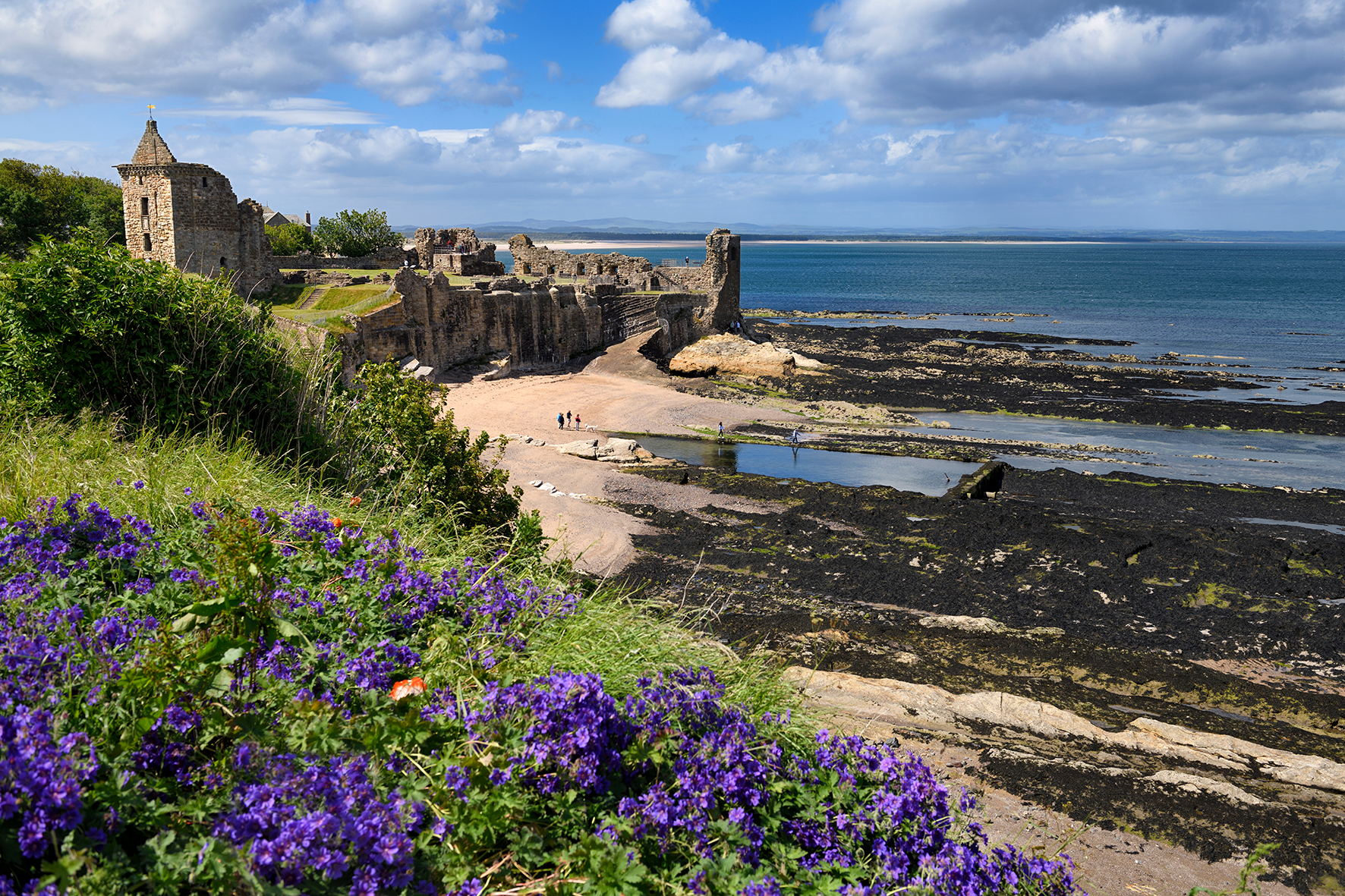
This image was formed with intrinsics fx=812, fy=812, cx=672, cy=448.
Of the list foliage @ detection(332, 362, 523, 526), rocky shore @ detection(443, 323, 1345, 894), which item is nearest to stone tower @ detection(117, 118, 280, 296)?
rocky shore @ detection(443, 323, 1345, 894)

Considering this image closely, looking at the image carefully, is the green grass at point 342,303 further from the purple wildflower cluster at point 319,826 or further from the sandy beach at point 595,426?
the purple wildflower cluster at point 319,826

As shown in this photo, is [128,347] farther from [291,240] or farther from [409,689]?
[291,240]

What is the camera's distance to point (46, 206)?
44969 millimetres

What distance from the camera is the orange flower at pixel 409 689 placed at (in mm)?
3322

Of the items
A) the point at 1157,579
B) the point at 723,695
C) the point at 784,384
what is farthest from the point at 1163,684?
the point at 784,384

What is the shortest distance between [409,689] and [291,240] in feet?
198

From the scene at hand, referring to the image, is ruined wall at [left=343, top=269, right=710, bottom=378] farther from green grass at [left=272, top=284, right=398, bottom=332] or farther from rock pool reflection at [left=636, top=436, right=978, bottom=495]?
rock pool reflection at [left=636, top=436, right=978, bottom=495]

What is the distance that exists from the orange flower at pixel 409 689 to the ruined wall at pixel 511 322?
86.2ft

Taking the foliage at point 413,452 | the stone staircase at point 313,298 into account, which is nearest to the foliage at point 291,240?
the stone staircase at point 313,298

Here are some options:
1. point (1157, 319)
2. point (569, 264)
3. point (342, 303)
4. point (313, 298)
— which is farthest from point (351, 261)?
point (1157, 319)

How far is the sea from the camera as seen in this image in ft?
102

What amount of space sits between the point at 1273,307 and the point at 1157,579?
→ 93083 mm

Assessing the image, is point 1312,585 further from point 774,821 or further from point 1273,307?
point 1273,307

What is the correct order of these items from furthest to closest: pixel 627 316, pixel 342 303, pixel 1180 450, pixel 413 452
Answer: pixel 627 316
pixel 342 303
pixel 1180 450
pixel 413 452
